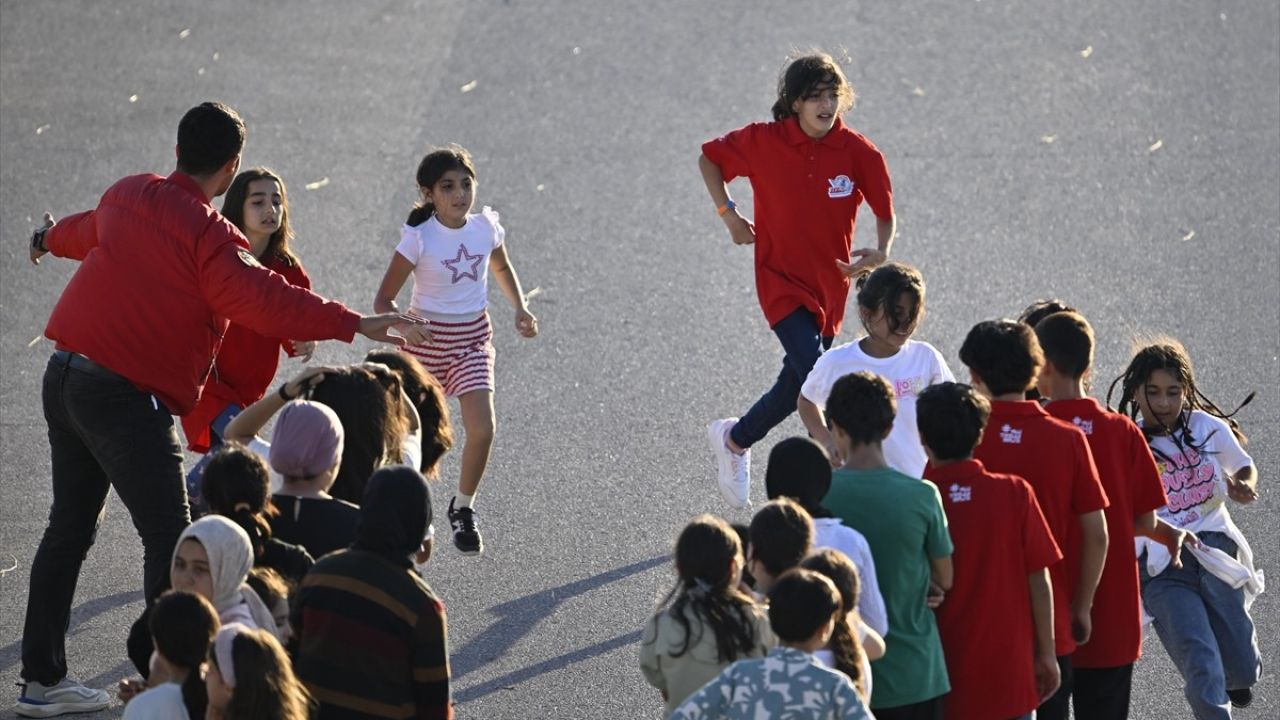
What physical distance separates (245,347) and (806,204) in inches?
98.4

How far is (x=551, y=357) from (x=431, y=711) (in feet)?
16.5

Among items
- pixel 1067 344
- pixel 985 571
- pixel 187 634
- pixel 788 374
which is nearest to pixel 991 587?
pixel 985 571

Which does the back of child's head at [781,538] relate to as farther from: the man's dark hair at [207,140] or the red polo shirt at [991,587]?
the man's dark hair at [207,140]

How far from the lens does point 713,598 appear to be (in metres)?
4.38

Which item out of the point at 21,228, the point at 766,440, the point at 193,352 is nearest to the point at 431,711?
the point at 193,352

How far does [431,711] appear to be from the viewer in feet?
14.4

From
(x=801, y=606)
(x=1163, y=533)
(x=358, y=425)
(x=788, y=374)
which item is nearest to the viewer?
(x=801, y=606)

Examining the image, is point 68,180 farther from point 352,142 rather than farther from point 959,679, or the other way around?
point 959,679

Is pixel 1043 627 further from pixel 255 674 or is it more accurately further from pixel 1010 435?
pixel 255 674

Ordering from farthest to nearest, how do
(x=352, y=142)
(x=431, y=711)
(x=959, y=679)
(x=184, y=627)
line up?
(x=352, y=142), (x=959, y=679), (x=431, y=711), (x=184, y=627)

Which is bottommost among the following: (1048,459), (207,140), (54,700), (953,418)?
(54,700)

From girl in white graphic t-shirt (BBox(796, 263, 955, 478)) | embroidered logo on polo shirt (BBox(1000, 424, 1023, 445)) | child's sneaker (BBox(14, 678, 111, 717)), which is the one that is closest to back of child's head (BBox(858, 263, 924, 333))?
girl in white graphic t-shirt (BBox(796, 263, 955, 478))

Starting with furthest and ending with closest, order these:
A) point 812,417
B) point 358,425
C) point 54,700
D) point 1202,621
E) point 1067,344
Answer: point 812,417, point 54,700, point 1202,621, point 1067,344, point 358,425

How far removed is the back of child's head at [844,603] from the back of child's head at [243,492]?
149 cm
